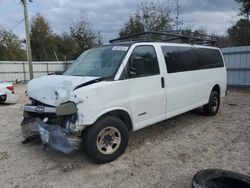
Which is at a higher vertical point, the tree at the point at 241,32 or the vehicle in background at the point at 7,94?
the tree at the point at 241,32

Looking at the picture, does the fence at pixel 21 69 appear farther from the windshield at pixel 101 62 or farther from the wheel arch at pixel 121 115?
the wheel arch at pixel 121 115

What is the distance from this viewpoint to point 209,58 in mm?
7539

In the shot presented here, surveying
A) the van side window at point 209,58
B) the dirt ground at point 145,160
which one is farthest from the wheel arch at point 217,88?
the dirt ground at point 145,160

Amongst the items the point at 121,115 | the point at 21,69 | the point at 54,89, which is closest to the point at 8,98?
the point at 54,89

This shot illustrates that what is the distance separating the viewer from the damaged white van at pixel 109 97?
14.2 ft

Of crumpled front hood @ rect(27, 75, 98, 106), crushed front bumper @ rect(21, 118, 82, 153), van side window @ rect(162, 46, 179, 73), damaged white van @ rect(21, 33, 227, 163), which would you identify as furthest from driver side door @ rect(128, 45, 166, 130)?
crushed front bumper @ rect(21, 118, 82, 153)

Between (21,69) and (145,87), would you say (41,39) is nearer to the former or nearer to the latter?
(21,69)

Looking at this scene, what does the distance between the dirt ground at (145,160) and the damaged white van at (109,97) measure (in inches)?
13.8

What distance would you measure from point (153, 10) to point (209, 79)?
20994mm

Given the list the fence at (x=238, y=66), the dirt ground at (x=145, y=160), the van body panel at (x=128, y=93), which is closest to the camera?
the dirt ground at (x=145, y=160)

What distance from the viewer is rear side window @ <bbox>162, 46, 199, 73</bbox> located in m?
5.89

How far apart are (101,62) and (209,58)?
12.0 ft

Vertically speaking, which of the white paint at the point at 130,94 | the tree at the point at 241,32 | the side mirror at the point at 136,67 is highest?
the tree at the point at 241,32

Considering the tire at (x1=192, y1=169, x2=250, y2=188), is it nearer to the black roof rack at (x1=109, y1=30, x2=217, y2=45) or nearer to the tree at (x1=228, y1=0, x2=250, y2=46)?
the black roof rack at (x1=109, y1=30, x2=217, y2=45)
